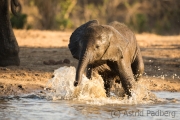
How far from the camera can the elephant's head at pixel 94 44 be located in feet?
25.2

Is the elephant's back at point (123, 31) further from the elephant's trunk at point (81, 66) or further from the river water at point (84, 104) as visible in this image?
the elephant's trunk at point (81, 66)

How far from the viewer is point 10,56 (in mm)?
11375

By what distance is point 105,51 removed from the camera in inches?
317

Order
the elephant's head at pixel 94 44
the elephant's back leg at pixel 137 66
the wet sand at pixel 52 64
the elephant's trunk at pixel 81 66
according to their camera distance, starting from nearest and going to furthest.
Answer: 1. the elephant's trunk at pixel 81 66
2. the elephant's head at pixel 94 44
3. the elephant's back leg at pixel 137 66
4. the wet sand at pixel 52 64

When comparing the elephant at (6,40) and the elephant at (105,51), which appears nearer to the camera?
the elephant at (105,51)

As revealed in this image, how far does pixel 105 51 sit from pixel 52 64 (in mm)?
4376

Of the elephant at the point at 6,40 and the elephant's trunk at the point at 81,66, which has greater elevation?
the elephant at the point at 6,40

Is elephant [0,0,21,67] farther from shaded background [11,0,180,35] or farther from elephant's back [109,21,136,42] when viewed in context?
shaded background [11,0,180,35]

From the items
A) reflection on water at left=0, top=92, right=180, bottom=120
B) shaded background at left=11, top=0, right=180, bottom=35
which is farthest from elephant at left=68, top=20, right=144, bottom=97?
shaded background at left=11, top=0, right=180, bottom=35

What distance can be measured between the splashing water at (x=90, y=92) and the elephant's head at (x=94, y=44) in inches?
24.6

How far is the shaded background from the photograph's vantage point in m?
23.6

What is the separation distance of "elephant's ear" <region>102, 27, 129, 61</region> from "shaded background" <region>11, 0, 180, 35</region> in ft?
40.5

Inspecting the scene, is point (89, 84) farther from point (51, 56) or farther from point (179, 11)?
point (179, 11)

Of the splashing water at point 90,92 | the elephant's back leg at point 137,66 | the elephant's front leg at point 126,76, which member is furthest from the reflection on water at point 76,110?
the elephant's back leg at point 137,66
